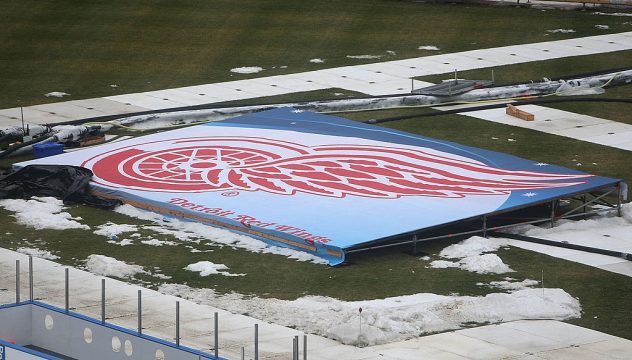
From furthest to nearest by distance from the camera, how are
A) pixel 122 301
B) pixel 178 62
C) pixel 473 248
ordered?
pixel 178 62, pixel 473 248, pixel 122 301

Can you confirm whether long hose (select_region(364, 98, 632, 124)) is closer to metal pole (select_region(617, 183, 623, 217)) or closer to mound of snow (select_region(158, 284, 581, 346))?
metal pole (select_region(617, 183, 623, 217))

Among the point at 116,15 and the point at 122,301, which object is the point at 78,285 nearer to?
the point at 122,301

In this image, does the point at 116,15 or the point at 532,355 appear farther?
the point at 116,15

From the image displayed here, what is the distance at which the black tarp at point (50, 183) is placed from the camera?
33312mm

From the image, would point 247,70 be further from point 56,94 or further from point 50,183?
point 50,183

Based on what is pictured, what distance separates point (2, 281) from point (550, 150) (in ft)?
52.0

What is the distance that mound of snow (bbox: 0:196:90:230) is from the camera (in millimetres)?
31641

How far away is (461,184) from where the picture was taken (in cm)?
3269

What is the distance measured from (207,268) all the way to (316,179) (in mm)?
5692

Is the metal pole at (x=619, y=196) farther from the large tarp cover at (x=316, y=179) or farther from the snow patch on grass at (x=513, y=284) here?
the snow patch on grass at (x=513, y=284)

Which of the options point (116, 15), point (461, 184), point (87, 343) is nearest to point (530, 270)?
point (461, 184)

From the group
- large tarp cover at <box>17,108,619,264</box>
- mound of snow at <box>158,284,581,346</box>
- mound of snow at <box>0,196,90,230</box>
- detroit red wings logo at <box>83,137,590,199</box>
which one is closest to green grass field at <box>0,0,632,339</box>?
mound of snow at <box>0,196,90,230</box>

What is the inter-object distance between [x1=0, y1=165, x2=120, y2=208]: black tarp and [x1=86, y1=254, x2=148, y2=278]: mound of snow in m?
4.36

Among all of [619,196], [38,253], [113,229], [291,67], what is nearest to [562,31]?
[291,67]
